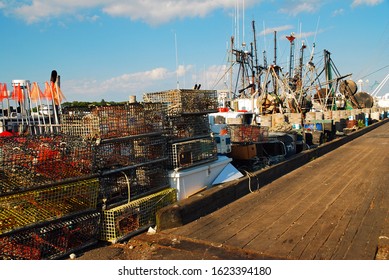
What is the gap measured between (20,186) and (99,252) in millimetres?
1222

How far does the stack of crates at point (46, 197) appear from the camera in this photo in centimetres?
368

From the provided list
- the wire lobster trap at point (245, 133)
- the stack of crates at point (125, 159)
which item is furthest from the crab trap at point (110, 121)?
the wire lobster trap at point (245, 133)

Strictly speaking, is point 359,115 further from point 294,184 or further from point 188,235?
point 188,235

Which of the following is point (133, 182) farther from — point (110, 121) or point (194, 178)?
point (194, 178)

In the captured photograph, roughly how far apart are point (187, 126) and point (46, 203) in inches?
120

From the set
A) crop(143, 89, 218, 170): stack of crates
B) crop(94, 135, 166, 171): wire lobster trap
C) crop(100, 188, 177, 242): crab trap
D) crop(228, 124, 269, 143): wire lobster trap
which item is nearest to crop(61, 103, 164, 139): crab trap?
crop(94, 135, 166, 171): wire lobster trap

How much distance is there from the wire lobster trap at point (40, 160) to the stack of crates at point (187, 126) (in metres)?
1.70

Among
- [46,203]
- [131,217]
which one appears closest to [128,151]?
[131,217]

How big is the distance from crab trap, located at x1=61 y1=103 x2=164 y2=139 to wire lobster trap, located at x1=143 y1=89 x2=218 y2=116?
0.74 m

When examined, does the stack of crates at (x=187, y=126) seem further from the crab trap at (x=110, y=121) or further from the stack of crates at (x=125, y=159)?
the crab trap at (x=110, y=121)

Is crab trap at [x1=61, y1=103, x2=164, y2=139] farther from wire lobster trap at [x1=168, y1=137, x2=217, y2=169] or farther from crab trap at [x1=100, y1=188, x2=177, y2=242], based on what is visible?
crab trap at [x1=100, y1=188, x2=177, y2=242]

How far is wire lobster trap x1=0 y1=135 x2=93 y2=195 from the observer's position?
12.5 feet

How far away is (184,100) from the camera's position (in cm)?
619

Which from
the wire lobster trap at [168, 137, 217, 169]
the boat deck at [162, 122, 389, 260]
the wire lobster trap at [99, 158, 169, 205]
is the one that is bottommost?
the boat deck at [162, 122, 389, 260]
